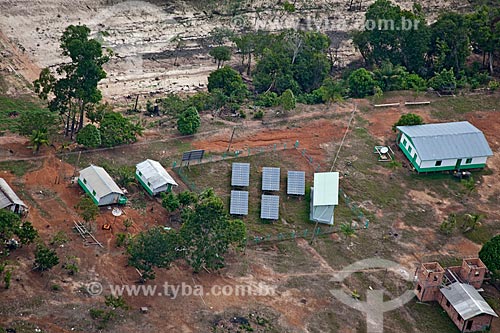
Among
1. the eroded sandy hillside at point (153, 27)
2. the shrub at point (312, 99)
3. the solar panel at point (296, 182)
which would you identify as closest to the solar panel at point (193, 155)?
the solar panel at point (296, 182)

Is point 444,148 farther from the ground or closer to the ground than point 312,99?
closer to the ground

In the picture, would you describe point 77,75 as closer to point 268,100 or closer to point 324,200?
point 268,100

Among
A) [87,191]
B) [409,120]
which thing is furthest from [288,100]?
[87,191]

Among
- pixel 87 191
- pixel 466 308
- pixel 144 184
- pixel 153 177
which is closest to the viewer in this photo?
pixel 466 308

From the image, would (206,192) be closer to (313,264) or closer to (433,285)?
(313,264)

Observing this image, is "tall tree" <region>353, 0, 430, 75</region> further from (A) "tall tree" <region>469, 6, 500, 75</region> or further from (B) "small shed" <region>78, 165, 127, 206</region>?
(B) "small shed" <region>78, 165, 127, 206</region>

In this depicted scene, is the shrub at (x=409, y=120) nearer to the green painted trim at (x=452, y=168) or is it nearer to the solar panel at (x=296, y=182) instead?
the green painted trim at (x=452, y=168)
